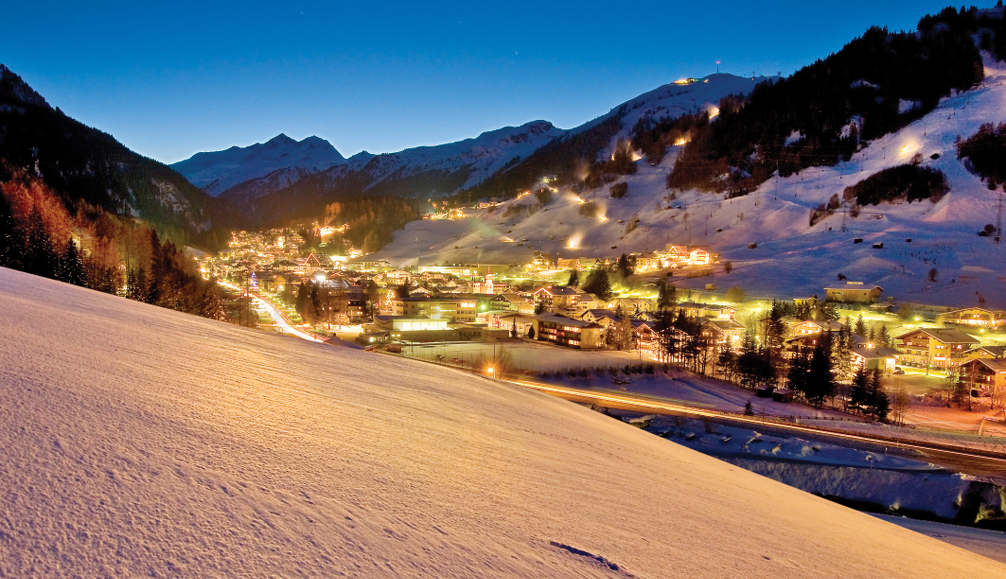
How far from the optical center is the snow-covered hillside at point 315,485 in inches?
68.0

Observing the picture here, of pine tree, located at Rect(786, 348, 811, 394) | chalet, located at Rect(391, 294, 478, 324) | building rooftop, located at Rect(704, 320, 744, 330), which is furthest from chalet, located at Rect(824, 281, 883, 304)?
chalet, located at Rect(391, 294, 478, 324)

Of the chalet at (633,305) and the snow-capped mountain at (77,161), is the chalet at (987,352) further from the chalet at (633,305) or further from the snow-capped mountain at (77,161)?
the snow-capped mountain at (77,161)

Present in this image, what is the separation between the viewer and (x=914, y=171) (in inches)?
2729

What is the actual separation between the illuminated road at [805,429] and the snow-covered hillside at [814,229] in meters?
35.8

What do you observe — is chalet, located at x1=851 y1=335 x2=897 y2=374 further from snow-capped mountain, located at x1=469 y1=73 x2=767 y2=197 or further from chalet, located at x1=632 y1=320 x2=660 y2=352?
snow-capped mountain, located at x1=469 y1=73 x2=767 y2=197

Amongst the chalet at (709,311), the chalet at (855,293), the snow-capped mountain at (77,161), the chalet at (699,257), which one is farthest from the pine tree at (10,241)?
the chalet at (699,257)

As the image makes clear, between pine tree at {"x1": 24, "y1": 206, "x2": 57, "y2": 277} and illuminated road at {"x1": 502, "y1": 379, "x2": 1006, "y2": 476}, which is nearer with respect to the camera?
illuminated road at {"x1": 502, "y1": 379, "x2": 1006, "y2": 476}

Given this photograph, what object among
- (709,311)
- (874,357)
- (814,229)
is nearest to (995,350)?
(874,357)

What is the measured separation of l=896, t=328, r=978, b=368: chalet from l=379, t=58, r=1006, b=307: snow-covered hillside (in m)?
13.0

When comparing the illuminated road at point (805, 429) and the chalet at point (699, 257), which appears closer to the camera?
the illuminated road at point (805, 429)

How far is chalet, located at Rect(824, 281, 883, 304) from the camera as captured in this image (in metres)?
50.2

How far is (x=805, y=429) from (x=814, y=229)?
5792cm

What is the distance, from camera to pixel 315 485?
2.36m

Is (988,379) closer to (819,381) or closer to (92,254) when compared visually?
(819,381)
